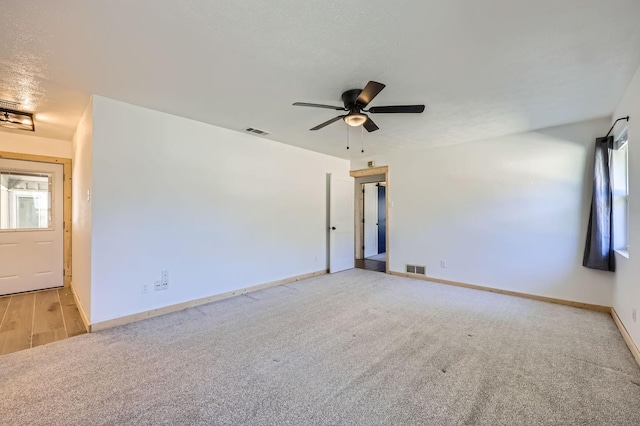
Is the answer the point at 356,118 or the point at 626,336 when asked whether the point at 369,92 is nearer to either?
the point at 356,118

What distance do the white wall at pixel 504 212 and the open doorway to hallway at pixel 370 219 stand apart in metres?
0.78

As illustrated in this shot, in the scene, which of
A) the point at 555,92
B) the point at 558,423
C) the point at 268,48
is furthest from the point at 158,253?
the point at 555,92

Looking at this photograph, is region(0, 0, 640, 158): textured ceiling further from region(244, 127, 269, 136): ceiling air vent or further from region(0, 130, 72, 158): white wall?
region(0, 130, 72, 158): white wall

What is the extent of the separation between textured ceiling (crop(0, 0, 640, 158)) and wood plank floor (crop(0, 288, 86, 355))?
2.45 m

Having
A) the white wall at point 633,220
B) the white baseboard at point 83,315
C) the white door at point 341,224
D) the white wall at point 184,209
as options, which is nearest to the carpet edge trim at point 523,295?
the white wall at point 633,220

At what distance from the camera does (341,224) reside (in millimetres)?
5867

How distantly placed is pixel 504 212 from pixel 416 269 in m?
1.76

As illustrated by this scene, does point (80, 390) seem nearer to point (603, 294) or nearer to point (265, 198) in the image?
Result: point (265, 198)

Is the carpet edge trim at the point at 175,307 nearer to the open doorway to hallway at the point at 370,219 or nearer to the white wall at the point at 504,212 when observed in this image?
the open doorway to hallway at the point at 370,219

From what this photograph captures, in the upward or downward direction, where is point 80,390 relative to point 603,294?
downward

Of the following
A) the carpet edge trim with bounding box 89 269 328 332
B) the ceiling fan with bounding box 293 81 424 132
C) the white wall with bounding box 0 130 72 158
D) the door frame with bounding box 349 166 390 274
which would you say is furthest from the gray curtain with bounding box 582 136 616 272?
the white wall with bounding box 0 130 72 158

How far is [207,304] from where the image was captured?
3.70 meters

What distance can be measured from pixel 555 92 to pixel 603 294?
8.75ft

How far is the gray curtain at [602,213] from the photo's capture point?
3293 millimetres
